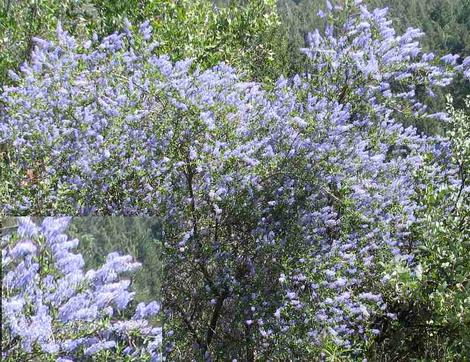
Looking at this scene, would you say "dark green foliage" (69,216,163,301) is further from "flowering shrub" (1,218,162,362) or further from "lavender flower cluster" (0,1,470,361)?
"lavender flower cluster" (0,1,470,361)

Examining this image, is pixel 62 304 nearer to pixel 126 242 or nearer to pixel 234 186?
pixel 126 242

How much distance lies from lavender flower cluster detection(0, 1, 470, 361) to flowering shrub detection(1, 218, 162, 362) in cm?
184

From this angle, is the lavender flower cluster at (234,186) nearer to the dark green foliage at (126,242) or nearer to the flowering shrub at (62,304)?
the dark green foliage at (126,242)

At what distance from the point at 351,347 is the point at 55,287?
3.18 meters

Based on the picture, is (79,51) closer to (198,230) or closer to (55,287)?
(198,230)

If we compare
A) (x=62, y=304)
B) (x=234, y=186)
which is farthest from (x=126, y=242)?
(x=234, y=186)

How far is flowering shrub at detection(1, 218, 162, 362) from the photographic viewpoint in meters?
2.87

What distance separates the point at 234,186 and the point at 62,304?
255cm

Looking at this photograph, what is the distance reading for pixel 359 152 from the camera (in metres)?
5.75

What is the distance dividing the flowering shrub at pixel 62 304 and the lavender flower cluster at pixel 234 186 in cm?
184

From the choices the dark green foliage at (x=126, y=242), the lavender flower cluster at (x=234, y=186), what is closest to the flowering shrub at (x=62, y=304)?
the dark green foliage at (x=126, y=242)

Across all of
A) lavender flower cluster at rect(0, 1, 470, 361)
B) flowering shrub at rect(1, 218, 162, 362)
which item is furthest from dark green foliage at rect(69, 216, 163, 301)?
lavender flower cluster at rect(0, 1, 470, 361)

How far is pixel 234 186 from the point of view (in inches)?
216

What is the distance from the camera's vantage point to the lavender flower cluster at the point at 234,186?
17.6 feet
